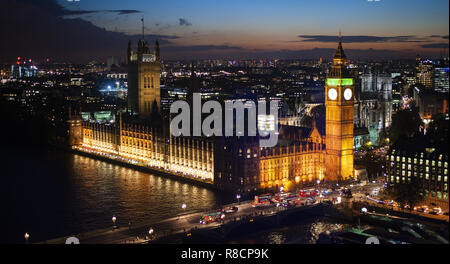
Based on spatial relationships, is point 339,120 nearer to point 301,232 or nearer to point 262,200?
point 262,200

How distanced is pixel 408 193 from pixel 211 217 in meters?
7.24

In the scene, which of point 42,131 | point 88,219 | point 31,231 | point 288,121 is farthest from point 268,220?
point 42,131

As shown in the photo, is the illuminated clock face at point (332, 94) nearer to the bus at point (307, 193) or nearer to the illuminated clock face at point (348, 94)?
the illuminated clock face at point (348, 94)

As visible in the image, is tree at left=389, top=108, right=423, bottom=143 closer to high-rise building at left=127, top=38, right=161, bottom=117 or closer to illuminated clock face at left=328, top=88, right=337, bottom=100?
illuminated clock face at left=328, top=88, right=337, bottom=100

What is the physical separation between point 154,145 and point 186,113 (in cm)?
252

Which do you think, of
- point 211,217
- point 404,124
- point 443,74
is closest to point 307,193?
point 211,217

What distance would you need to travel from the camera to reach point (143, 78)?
43969mm

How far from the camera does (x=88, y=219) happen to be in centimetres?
2352

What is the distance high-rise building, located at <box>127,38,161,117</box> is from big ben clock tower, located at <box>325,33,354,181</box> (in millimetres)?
17080

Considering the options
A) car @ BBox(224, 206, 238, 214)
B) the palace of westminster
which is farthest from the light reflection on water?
the palace of westminster

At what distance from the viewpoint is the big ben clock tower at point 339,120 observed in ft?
94.3

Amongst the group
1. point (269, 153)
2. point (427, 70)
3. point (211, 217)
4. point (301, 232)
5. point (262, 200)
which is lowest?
point (301, 232)

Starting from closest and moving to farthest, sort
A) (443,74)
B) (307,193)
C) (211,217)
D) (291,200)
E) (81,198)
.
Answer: (443,74) → (211,217) → (291,200) → (307,193) → (81,198)
